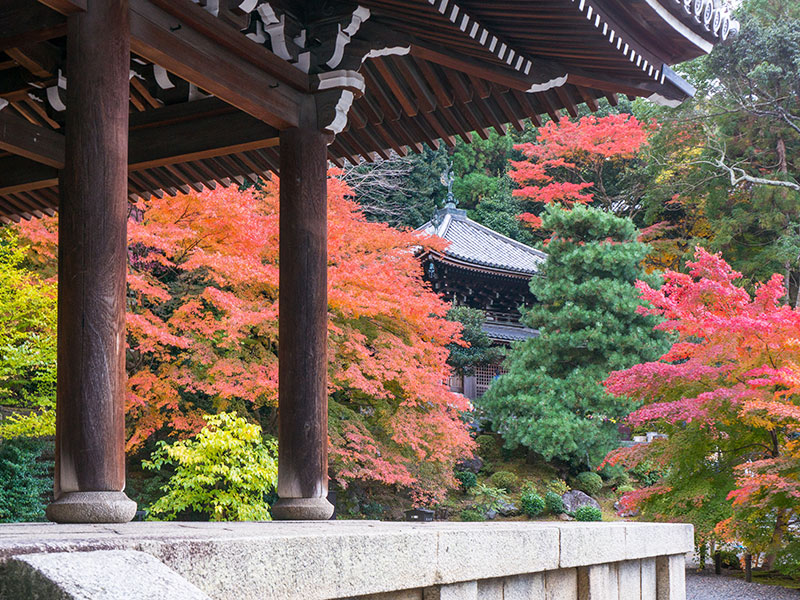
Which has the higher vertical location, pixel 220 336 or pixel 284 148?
pixel 284 148

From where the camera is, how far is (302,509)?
402 centimetres

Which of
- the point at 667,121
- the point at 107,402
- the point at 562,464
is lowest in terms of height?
the point at 562,464

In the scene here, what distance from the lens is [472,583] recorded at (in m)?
2.83

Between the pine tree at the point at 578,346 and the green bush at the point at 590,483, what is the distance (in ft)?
1.14

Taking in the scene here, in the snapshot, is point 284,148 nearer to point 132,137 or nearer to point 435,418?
point 132,137

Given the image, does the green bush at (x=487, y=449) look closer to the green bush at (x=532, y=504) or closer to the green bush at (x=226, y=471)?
the green bush at (x=532, y=504)

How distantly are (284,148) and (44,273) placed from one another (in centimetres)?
767

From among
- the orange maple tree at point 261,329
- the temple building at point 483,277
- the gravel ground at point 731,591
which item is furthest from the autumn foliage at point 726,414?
the temple building at point 483,277

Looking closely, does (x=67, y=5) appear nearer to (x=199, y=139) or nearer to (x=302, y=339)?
(x=199, y=139)

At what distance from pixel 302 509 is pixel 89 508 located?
57.3 inches

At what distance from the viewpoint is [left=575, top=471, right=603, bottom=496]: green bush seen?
18406mm

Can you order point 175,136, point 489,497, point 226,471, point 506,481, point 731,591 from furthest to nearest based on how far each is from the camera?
point 506,481
point 489,497
point 731,591
point 226,471
point 175,136

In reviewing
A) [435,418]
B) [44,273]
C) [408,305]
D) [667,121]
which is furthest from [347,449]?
[667,121]

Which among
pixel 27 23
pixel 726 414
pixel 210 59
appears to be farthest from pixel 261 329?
pixel 27 23
